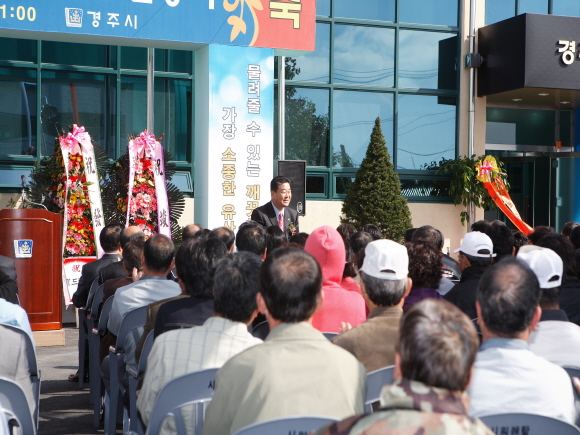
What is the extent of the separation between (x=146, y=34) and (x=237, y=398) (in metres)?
8.08

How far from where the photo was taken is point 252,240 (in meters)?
5.08

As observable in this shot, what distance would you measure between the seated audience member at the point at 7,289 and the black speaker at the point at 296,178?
610 cm

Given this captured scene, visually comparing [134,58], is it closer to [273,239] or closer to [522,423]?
[273,239]

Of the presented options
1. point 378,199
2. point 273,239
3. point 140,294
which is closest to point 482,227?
point 273,239

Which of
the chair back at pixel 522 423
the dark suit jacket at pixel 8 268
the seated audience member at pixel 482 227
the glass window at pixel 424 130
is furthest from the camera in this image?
the glass window at pixel 424 130

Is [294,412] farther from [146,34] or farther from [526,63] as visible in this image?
[526,63]

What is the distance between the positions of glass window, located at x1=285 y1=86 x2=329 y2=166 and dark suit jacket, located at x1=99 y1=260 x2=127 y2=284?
7691mm

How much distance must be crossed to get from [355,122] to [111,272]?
8604mm

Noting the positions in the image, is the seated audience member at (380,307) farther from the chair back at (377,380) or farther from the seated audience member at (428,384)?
the seated audience member at (428,384)

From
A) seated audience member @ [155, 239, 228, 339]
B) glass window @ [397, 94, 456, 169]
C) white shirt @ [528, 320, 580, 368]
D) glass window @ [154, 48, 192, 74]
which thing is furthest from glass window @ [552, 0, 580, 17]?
seated audience member @ [155, 239, 228, 339]

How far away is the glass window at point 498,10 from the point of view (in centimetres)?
1426

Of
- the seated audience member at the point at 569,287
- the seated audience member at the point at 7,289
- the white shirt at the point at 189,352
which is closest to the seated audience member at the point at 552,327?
the seated audience member at the point at 569,287

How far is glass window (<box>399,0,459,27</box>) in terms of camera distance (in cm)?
1380

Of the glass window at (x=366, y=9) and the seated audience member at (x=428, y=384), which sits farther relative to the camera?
the glass window at (x=366, y=9)
